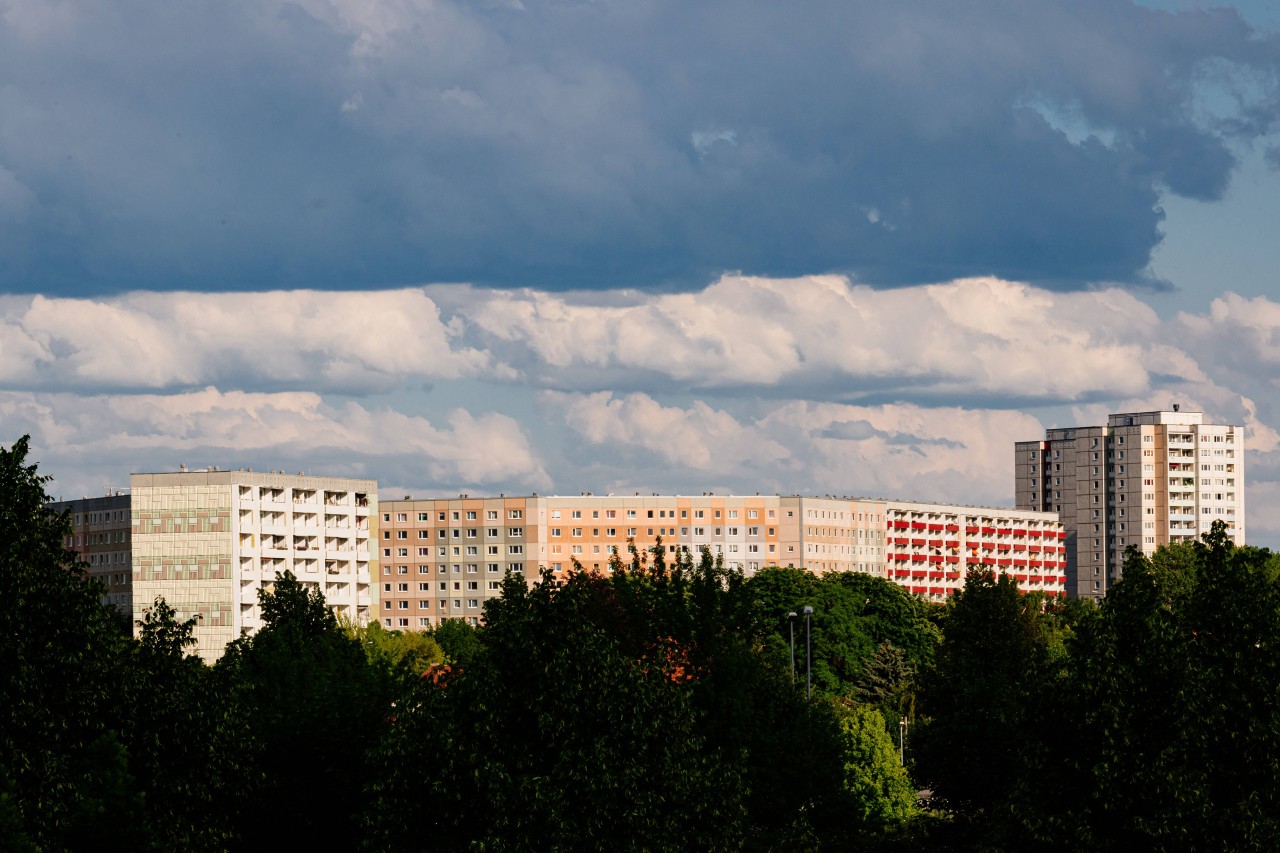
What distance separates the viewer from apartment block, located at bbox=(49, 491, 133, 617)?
18275 centimetres

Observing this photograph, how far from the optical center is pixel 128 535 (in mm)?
183500

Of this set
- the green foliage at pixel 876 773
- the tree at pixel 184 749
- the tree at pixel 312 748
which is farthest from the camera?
the green foliage at pixel 876 773

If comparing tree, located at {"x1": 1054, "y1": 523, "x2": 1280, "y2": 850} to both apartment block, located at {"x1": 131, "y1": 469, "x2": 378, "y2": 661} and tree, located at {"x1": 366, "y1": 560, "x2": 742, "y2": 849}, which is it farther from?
apartment block, located at {"x1": 131, "y1": 469, "x2": 378, "y2": 661}

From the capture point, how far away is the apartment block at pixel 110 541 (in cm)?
18275

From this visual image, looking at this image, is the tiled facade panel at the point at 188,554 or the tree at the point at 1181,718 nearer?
the tree at the point at 1181,718

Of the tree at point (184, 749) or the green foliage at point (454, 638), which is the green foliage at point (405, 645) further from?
the tree at point (184, 749)

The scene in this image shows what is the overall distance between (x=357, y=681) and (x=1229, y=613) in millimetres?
30494

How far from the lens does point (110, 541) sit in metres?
185

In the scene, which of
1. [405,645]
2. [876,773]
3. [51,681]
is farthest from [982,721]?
[405,645]

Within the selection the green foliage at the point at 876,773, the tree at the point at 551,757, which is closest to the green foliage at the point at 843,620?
the green foliage at the point at 876,773

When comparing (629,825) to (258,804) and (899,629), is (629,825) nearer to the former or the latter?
(258,804)

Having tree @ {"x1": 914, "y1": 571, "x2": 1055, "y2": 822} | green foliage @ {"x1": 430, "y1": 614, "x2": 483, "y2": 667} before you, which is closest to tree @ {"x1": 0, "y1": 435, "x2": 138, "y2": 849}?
tree @ {"x1": 914, "y1": 571, "x2": 1055, "y2": 822}

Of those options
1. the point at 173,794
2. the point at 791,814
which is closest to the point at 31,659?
the point at 173,794

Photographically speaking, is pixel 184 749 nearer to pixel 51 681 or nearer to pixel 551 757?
pixel 51 681
